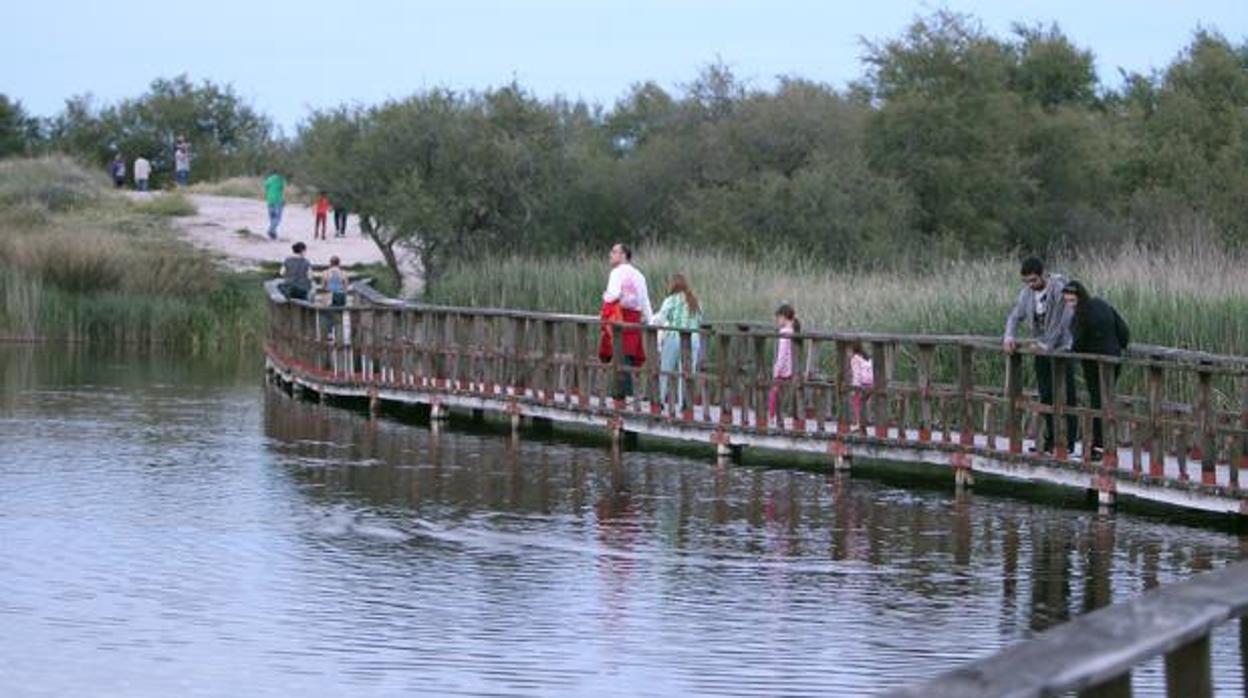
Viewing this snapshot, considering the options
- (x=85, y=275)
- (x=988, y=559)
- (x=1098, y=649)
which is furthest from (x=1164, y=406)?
(x=85, y=275)

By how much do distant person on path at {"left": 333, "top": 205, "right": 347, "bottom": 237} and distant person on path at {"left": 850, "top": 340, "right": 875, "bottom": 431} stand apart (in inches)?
1183

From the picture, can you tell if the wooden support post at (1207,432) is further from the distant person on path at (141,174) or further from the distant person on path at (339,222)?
the distant person on path at (141,174)

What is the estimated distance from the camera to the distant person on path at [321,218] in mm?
55347

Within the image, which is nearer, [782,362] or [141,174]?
[782,362]

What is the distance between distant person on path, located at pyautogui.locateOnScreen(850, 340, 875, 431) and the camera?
23.5 meters

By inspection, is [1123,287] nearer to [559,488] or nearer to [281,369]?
[559,488]

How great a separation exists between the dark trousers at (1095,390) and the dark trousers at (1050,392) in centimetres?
16

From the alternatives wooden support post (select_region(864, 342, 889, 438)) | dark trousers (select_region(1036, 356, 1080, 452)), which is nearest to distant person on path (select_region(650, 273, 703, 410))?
wooden support post (select_region(864, 342, 889, 438))

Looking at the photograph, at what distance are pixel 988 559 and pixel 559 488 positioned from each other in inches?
221

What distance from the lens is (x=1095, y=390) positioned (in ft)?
68.5

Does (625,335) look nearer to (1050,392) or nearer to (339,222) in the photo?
(1050,392)

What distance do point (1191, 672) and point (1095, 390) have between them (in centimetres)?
1535

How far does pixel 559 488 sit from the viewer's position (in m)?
22.8

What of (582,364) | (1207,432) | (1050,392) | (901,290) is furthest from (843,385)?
(901,290)
